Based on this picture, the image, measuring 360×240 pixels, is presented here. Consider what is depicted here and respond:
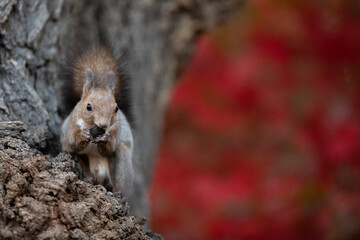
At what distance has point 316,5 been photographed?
6113 mm

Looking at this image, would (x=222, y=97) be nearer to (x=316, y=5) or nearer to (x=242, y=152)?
(x=242, y=152)

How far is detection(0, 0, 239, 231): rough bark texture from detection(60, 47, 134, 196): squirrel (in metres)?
0.20

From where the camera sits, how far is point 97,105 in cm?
321

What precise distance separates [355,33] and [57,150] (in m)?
3.37

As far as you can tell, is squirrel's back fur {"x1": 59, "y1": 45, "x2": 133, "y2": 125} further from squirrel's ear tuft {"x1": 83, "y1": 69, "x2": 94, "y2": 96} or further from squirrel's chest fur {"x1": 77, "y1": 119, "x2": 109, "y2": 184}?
squirrel's chest fur {"x1": 77, "y1": 119, "x2": 109, "y2": 184}

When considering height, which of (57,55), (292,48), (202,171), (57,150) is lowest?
(57,150)

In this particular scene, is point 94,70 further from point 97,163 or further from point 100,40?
point 100,40

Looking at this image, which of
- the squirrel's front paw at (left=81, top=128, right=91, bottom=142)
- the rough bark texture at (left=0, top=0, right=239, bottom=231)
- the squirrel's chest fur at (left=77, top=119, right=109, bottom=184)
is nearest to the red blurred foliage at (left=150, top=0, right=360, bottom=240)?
the rough bark texture at (left=0, top=0, right=239, bottom=231)

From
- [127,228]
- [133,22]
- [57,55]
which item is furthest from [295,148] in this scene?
[127,228]

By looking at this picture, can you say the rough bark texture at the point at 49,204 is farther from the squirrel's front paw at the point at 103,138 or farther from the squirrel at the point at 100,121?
the squirrel at the point at 100,121

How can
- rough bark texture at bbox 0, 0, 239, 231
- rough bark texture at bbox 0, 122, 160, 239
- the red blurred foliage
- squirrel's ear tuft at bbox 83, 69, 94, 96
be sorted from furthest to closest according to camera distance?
the red blurred foliage < rough bark texture at bbox 0, 0, 239, 231 < squirrel's ear tuft at bbox 83, 69, 94, 96 < rough bark texture at bbox 0, 122, 160, 239

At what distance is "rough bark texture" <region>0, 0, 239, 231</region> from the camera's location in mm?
3490

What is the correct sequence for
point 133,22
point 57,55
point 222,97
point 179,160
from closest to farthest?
point 57,55 → point 133,22 → point 222,97 → point 179,160

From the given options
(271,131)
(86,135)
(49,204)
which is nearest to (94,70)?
(86,135)
